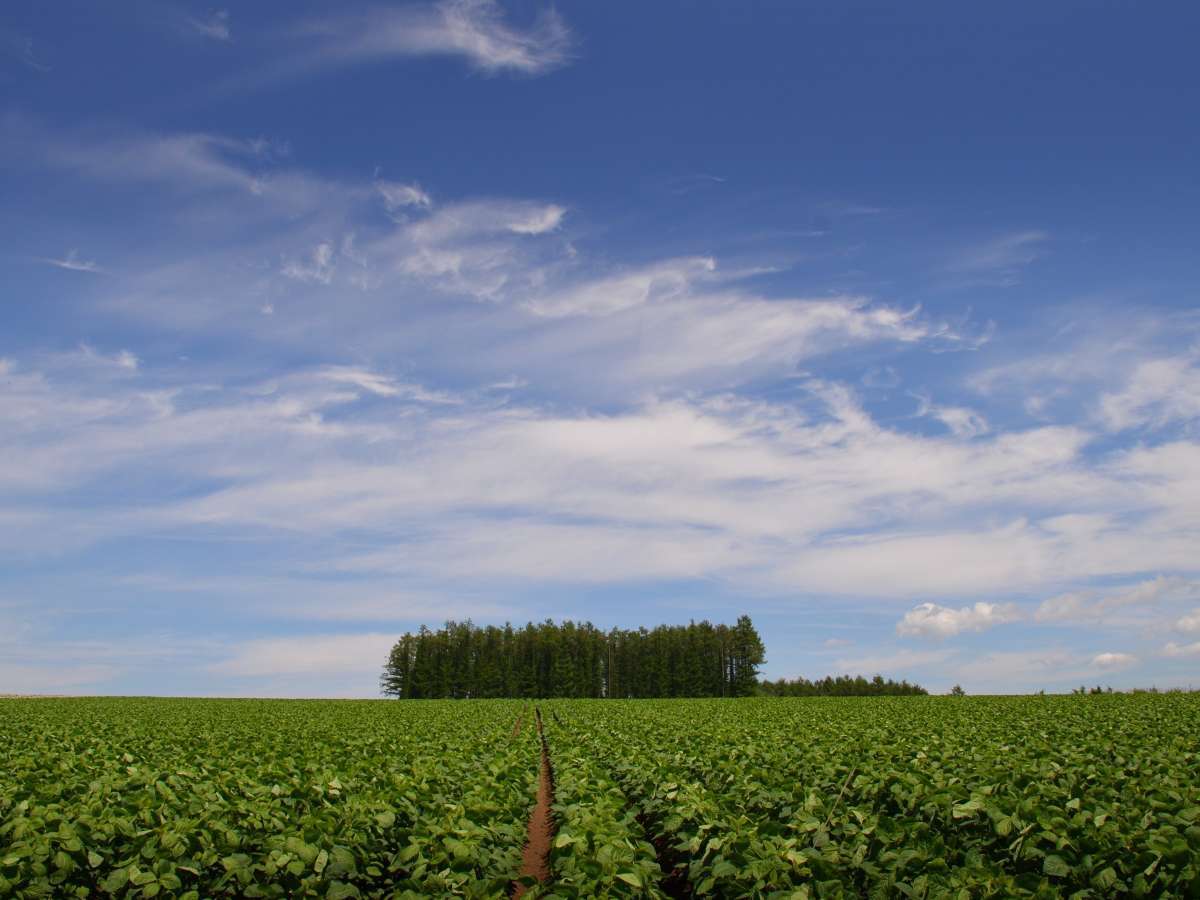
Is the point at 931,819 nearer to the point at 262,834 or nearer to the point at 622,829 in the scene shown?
the point at 622,829

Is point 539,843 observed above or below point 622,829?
below

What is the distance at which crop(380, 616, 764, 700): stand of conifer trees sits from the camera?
12038cm

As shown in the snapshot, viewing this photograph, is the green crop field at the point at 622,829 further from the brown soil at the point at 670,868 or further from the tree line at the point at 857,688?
the tree line at the point at 857,688

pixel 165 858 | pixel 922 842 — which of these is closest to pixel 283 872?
pixel 165 858

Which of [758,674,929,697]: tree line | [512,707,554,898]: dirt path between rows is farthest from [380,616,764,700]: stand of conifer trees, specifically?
[512,707,554,898]: dirt path between rows

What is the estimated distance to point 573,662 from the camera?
12281 cm

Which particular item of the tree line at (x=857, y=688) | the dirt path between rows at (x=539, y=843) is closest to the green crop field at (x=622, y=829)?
the dirt path between rows at (x=539, y=843)

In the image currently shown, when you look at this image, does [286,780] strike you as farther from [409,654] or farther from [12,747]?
[409,654]

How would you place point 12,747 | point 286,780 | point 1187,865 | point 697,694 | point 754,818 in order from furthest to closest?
point 697,694 < point 12,747 < point 286,780 < point 754,818 < point 1187,865

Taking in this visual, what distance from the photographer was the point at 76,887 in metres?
8.17

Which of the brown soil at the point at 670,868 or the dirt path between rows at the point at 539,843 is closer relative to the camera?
the brown soil at the point at 670,868

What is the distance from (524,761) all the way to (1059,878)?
40.6 ft

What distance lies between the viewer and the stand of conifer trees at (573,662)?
12038cm

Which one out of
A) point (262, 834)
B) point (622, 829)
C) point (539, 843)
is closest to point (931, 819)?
point (622, 829)
